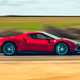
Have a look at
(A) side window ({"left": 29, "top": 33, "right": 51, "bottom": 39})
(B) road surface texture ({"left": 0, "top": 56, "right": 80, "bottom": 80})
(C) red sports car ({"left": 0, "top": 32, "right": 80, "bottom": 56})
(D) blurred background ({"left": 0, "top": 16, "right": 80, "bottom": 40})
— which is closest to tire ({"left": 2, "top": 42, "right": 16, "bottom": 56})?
(C) red sports car ({"left": 0, "top": 32, "right": 80, "bottom": 56})

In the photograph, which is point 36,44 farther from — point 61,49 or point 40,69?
point 40,69

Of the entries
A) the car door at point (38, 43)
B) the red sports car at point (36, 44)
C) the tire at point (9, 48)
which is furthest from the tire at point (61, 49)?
the tire at point (9, 48)

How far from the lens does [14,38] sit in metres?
18.0

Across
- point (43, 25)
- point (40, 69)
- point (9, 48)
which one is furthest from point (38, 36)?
point (43, 25)

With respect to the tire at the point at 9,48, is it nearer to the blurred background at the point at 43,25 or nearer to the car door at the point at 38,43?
the car door at the point at 38,43

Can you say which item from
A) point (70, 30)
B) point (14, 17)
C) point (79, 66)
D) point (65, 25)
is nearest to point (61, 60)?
point (79, 66)

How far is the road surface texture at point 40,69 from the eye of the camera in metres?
12.1

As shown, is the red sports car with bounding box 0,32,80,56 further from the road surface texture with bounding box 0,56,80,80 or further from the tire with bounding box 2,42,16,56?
the road surface texture with bounding box 0,56,80,80

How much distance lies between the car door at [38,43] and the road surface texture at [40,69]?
7.58ft

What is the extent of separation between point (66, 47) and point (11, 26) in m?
9.16

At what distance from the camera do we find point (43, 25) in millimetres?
26297

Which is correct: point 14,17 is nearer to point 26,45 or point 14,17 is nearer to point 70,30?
point 70,30

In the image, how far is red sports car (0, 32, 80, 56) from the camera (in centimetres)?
1789

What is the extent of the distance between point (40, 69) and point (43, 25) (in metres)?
13.0
